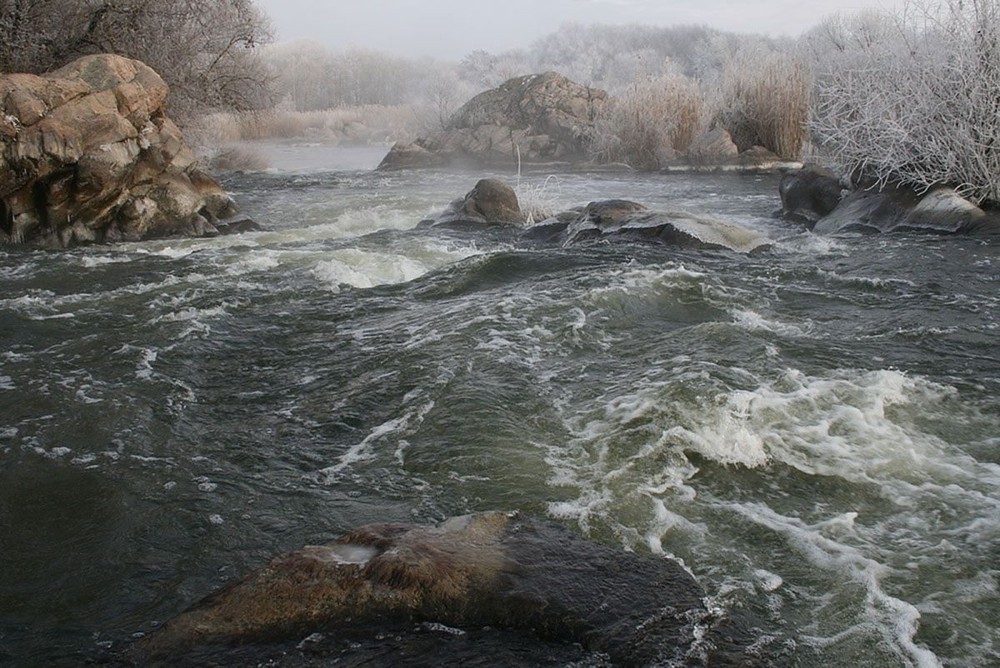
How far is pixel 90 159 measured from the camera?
10.1 metres

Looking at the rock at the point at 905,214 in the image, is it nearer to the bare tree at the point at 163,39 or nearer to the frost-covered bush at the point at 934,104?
the frost-covered bush at the point at 934,104

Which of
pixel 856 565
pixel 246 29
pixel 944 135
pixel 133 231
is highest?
pixel 246 29

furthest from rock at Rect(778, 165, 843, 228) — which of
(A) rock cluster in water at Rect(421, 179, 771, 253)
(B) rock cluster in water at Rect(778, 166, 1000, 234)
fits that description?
(A) rock cluster in water at Rect(421, 179, 771, 253)

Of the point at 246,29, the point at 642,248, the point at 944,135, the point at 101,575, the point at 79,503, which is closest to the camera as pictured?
the point at 101,575

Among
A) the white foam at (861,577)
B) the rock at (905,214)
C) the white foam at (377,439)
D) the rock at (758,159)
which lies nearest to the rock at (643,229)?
the rock at (905,214)

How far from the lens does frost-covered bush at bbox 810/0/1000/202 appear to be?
32.8ft

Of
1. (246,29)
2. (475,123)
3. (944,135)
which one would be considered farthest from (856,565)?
(475,123)

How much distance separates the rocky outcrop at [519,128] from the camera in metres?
22.8

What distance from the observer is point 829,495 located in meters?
4.00

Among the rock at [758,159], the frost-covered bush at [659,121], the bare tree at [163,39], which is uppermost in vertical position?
the bare tree at [163,39]

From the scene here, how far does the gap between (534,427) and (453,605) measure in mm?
2056

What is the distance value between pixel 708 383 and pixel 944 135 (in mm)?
7280

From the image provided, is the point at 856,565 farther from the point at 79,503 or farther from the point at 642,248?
the point at 642,248

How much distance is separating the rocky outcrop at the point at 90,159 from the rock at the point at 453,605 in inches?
345
